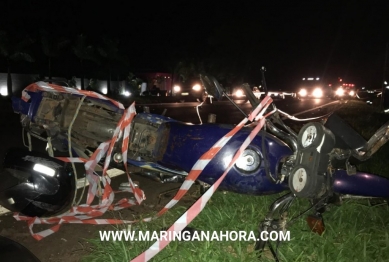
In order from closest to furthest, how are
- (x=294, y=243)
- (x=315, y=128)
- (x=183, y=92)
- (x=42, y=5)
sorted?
1. (x=315, y=128)
2. (x=294, y=243)
3. (x=42, y=5)
4. (x=183, y=92)

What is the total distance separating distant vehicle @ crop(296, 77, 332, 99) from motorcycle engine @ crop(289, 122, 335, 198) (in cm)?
2840

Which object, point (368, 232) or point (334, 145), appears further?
point (368, 232)

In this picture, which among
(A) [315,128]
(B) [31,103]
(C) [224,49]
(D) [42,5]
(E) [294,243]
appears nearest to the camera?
(A) [315,128]

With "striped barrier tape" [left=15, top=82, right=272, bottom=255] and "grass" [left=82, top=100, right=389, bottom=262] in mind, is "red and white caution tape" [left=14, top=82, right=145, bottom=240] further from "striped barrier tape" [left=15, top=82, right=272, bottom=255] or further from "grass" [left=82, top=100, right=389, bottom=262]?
"grass" [left=82, top=100, right=389, bottom=262]

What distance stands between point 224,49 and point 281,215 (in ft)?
151

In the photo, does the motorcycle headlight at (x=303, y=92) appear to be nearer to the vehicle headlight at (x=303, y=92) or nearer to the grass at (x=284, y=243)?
the vehicle headlight at (x=303, y=92)

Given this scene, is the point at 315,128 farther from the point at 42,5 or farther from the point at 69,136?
the point at 42,5

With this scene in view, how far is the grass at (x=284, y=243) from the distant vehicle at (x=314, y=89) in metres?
27.0

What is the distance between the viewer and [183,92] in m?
39.8

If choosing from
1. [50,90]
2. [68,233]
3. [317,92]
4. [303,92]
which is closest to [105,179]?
[68,233]

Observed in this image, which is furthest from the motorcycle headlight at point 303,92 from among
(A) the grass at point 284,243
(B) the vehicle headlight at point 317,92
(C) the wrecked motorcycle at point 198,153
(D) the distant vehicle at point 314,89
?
(C) the wrecked motorcycle at point 198,153

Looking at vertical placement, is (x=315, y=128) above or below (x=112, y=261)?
above

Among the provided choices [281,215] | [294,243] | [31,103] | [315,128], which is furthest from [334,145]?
[31,103]

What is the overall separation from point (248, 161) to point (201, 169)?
1.22 feet
